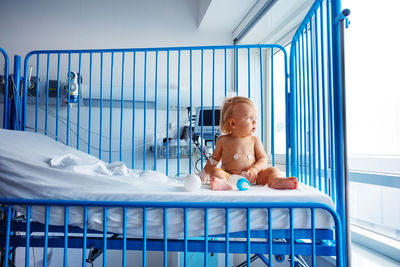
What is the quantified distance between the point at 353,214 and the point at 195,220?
51.5 inches

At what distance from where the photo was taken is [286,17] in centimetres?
234

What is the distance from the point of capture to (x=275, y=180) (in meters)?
1.07

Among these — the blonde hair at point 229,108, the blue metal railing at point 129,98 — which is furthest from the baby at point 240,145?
the blue metal railing at point 129,98

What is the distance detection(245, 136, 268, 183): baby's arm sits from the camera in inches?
50.1

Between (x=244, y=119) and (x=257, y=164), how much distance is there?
0.92 feet

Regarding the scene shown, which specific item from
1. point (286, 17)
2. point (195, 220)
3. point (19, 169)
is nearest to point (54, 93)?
point (19, 169)

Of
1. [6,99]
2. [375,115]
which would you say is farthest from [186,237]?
[6,99]

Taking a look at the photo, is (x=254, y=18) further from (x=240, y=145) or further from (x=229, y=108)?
(x=240, y=145)

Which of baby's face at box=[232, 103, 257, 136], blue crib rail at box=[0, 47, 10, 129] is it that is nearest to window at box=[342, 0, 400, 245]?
baby's face at box=[232, 103, 257, 136]

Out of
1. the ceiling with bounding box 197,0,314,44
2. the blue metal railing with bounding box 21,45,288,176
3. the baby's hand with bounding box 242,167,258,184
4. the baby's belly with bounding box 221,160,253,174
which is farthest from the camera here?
the blue metal railing with bounding box 21,45,288,176

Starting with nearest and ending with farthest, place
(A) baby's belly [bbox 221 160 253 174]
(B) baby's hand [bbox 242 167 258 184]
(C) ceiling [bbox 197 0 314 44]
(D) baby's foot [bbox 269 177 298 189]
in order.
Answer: (D) baby's foot [bbox 269 177 298 189]
(B) baby's hand [bbox 242 167 258 184]
(A) baby's belly [bbox 221 160 253 174]
(C) ceiling [bbox 197 0 314 44]

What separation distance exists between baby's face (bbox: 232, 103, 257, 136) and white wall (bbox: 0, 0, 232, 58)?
6.24 feet

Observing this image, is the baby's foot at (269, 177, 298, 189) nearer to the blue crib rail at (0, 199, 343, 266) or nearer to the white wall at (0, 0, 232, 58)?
the blue crib rail at (0, 199, 343, 266)

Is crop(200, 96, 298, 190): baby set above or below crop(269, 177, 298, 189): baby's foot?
above
